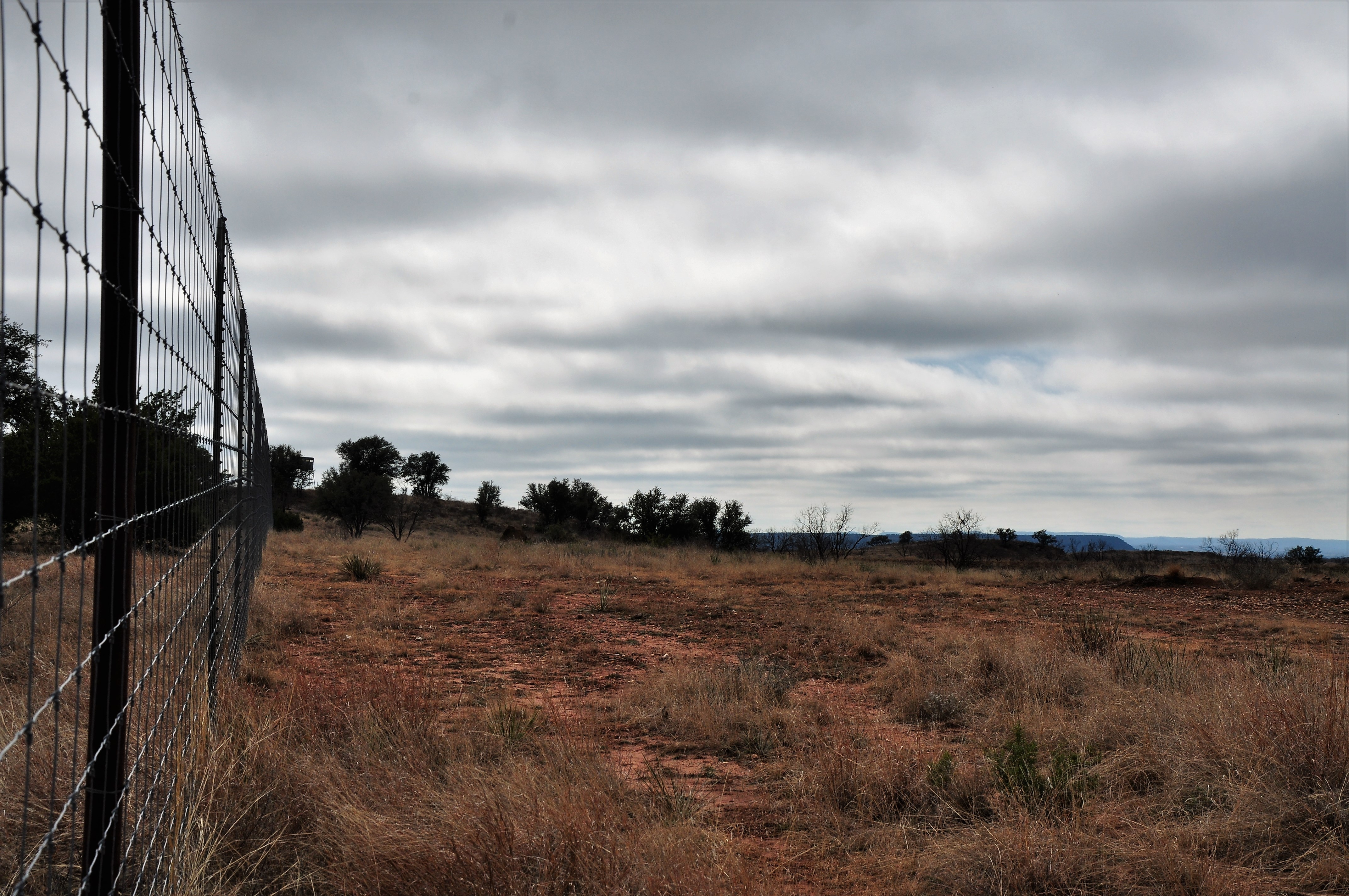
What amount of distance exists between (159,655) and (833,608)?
44.9ft

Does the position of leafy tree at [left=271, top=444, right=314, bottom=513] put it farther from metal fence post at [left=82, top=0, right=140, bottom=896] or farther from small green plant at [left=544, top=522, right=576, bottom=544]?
metal fence post at [left=82, top=0, right=140, bottom=896]

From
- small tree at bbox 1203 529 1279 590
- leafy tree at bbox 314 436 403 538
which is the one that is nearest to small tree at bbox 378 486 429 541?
leafy tree at bbox 314 436 403 538

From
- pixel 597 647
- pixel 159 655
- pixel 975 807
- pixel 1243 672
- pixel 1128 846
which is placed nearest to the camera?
pixel 159 655

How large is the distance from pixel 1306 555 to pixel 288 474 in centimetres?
5457

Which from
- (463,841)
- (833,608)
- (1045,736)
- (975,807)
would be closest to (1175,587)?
(833,608)

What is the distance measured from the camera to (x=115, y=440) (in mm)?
2561

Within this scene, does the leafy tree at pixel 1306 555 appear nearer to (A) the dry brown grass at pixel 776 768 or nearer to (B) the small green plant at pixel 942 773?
(A) the dry brown grass at pixel 776 768

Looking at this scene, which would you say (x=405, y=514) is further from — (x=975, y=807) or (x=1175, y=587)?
(x=975, y=807)

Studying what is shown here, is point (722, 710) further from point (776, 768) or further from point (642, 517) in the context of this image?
point (642, 517)

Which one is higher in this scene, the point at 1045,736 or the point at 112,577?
the point at 112,577

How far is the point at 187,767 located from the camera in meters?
3.89

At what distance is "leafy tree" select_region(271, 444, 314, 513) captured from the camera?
5728 centimetres

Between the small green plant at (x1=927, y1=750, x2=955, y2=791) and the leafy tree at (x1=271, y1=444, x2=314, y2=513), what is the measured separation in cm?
5338

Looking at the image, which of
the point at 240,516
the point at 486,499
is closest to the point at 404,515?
the point at 486,499
